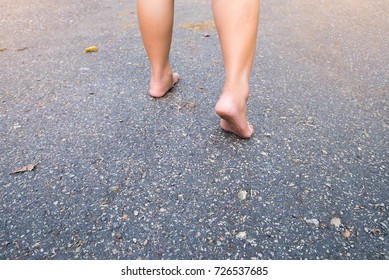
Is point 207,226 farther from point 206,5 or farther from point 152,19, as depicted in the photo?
point 206,5

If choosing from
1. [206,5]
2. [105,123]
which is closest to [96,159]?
[105,123]

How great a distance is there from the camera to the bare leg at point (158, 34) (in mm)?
1333

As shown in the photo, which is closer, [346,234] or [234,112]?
[346,234]

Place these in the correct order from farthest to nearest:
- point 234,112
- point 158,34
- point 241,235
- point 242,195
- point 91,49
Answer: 1. point 91,49
2. point 158,34
3. point 234,112
4. point 242,195
5. point 241,235

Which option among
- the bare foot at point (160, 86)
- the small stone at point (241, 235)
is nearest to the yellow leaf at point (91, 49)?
the bare foot at point (160, 86)

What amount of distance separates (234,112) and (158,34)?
0.49 meters

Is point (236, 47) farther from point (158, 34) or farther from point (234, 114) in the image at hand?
point (158, 34)

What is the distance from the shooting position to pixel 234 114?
1112mm

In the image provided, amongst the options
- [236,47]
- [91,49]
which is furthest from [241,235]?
[91,49]

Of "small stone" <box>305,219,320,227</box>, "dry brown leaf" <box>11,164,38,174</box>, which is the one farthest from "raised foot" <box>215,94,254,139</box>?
"dry brown leaf" <box>11,164,38,174</box>

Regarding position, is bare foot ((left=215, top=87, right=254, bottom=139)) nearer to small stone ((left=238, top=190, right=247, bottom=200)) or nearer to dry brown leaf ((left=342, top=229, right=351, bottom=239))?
small stone ((left=238, top=190, right=247, bottom=200))

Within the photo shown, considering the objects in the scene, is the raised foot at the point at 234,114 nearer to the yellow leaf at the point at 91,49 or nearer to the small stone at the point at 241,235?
the small stone at the point at 241,235

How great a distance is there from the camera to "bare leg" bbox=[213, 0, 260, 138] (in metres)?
1.12

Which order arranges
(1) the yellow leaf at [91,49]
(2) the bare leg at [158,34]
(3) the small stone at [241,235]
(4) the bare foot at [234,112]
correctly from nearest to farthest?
(3) the small stone at [241,235]
(4) the bare foot at [234,112]
(2) the bare leg at [158,34]
(1) the yellow leaf at [91,49]
